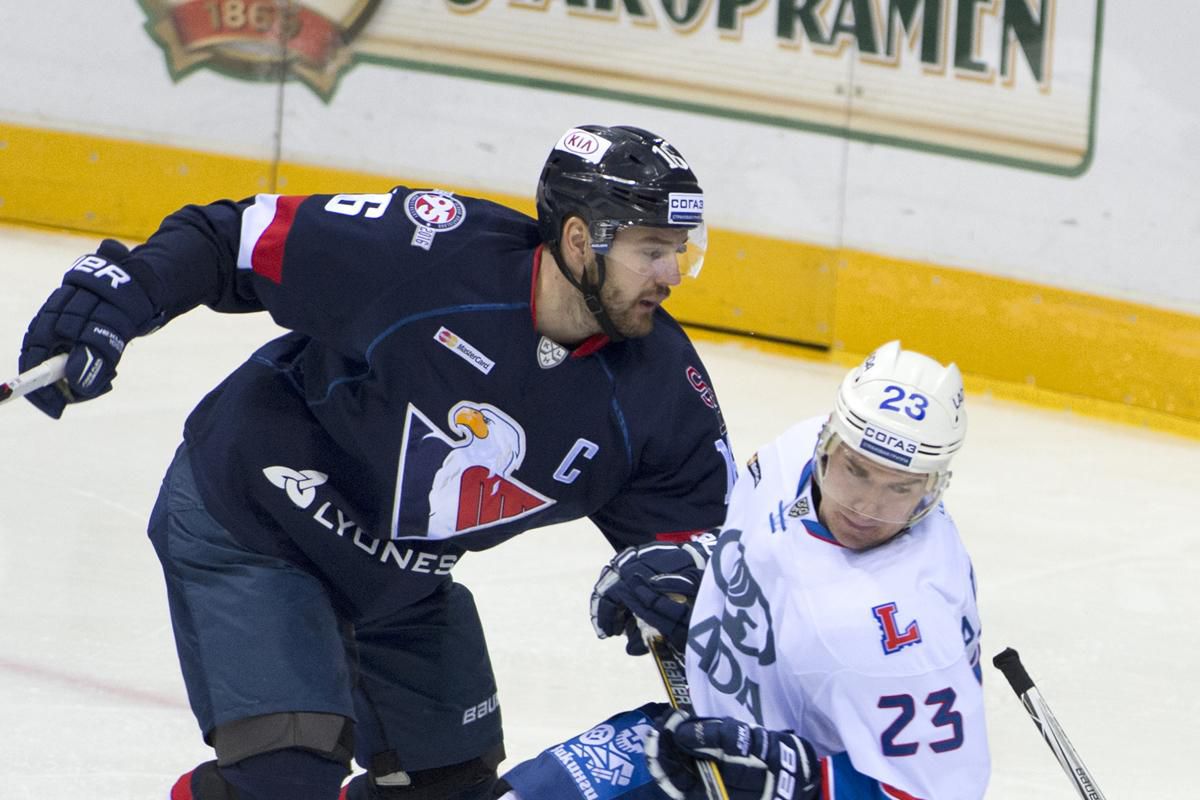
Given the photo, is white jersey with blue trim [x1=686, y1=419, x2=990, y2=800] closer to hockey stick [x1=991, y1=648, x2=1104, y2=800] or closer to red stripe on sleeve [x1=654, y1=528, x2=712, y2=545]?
red stripe on sleeve [x1=654, y1=528, x2=712, y2=545]

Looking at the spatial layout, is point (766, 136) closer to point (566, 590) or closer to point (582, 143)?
point (566, 590)

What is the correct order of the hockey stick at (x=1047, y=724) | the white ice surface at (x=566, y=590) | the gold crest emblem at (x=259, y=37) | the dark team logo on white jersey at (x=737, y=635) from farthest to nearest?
the gold crest emblem at (x=259, y=37), the white ice surface at (x=566, y=590), the hockey stick at (x=1047, y=724), the dark team logo on white jersey at (x=737, y=635)

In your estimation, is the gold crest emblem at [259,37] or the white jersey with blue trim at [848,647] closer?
Result: the white jersey with blue trim at [848,647]

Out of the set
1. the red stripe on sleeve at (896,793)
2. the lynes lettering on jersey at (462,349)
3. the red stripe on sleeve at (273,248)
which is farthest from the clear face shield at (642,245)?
the red stripe on sleeve at (896,793)

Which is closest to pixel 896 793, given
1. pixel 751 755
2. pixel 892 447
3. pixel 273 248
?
pixel 751 755

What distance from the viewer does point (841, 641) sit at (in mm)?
2312

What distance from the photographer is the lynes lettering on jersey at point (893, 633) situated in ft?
7.47

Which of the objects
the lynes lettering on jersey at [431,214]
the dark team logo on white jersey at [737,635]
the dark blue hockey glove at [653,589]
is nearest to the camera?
the dark team logo on white jersey at [737,635]

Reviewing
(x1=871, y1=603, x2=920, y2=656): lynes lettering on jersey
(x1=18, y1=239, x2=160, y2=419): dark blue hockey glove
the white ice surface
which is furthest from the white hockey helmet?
the white ice surface

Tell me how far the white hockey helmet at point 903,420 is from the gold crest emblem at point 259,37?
459cm

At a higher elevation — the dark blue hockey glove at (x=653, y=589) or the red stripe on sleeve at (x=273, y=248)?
the red stripe on sleeve at (x=273, y=248)

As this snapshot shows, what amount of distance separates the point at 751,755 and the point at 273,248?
1094mm

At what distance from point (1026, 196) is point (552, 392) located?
3.52 meters

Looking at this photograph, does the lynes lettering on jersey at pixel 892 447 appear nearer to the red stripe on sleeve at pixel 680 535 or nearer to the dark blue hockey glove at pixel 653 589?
the dark blue hockey glove at pixel 653 589
